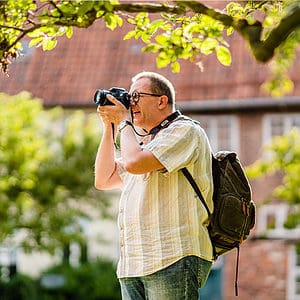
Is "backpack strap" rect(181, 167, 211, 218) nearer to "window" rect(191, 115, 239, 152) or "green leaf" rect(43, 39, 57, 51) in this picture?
"green leaf" rect(43, 39, 57, 51)

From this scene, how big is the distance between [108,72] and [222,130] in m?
2.55

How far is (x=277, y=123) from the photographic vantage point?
78.5 feet

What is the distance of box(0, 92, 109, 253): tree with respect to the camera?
19109mm

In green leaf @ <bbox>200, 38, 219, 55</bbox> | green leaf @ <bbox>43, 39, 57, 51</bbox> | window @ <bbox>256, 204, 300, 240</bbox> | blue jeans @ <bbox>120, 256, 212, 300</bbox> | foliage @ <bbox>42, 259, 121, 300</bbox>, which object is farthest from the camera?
window @ <bbox>256, 204, 300, 240</bbox>

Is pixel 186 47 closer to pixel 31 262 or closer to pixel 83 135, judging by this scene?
pixel 83 135

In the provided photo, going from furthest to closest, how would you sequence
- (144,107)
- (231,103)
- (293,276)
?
(231,103), (293,276), (144,107)

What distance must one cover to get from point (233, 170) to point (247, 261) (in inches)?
728

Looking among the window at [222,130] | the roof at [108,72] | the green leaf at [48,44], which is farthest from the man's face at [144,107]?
the window at [222,130]

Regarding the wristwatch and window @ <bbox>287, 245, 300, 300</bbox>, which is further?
window @ <bbox>287, 245, 300, 300</bbox>

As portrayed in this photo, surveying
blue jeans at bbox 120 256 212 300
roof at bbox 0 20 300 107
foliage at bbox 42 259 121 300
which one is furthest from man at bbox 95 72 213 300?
roof at bbox 0 20 300 107

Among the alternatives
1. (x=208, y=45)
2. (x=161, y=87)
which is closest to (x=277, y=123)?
(x=208, y=45)

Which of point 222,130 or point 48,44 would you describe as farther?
point 222,130

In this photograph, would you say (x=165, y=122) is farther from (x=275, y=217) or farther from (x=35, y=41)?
(x=275, y=217)

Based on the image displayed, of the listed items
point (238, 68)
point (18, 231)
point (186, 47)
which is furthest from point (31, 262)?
point (186, 47)
